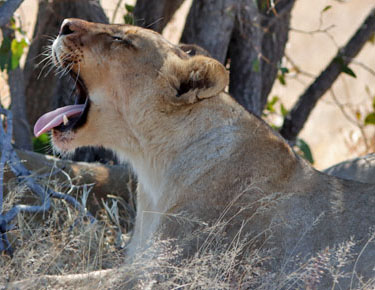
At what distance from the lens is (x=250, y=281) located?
2.97 m

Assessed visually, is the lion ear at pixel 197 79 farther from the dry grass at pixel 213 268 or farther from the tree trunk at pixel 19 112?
the tree trunk at pixel 19 112

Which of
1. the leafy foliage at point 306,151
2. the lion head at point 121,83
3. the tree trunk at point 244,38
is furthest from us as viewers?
the leafy foliage at point 306,151

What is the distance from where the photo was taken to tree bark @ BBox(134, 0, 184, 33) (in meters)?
5.28

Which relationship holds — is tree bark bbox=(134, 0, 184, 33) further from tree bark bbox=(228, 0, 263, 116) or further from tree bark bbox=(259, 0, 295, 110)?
tree bark bbox=(259, 0, 295, 110)

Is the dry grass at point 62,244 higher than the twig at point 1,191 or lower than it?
lower

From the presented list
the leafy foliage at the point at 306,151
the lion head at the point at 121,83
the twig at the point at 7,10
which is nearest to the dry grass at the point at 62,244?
the lion head at the point at 121,83

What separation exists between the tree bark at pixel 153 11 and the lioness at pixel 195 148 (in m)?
1.81

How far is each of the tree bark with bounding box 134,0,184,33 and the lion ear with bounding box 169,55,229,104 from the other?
1975 mm

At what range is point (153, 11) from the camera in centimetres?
529

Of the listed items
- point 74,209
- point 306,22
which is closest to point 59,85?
point 74,209

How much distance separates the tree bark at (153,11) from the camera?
5.28 m

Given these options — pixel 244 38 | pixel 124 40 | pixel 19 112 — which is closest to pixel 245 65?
pixel 244 38

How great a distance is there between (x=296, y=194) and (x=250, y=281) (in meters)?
0.57

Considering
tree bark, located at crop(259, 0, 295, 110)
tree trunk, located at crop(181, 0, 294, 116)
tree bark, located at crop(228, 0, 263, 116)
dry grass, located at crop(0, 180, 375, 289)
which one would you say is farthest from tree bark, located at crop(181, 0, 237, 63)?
dry grass, located at crop(0, 180, 375, 289)
